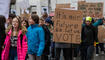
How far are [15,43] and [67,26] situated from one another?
96.5 inches

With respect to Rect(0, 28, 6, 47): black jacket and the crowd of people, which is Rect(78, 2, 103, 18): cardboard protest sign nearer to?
the crowd of people

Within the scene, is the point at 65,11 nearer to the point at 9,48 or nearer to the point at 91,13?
the point at 9,48

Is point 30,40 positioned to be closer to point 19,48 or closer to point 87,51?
point 19,48

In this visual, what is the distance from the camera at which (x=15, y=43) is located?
6172 millimetres

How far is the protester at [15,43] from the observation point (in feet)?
19.9

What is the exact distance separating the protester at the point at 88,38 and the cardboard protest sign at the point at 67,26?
636 mm

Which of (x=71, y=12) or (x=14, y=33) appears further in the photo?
(x=71, y=12)

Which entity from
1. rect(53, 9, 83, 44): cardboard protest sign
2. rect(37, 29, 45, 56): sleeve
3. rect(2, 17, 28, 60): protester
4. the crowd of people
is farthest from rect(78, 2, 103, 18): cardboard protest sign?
rect(2, 17, 28, 60): protester

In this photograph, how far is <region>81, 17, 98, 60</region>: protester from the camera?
8.91 m

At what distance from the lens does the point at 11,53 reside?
619 cm

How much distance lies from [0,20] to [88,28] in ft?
11.9

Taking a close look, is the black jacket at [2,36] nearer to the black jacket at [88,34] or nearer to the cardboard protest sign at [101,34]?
the black jacket at [88,34]

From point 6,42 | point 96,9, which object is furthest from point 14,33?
point 96,9

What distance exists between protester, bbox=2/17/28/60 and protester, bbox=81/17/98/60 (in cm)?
313
